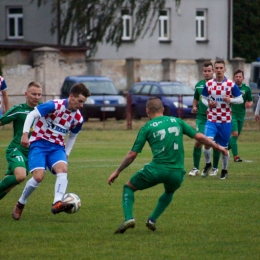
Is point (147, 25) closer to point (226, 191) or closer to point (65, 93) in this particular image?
point (65, 93)

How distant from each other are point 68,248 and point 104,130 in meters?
20.7

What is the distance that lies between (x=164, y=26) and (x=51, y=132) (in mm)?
42612

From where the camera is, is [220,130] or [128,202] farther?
[220,130]

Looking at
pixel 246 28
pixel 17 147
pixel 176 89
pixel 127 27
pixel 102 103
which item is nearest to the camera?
pixel 17 147

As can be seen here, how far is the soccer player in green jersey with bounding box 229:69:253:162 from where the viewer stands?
53.3ft

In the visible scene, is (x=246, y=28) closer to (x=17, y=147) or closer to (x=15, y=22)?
(x=15, y=22)

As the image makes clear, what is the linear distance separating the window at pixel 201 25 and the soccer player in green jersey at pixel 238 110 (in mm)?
34992

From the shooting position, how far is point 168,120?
8.07 metres

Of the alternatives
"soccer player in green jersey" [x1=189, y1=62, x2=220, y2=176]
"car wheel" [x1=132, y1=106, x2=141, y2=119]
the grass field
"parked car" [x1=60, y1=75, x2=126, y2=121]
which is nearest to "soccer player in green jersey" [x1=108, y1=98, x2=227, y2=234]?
the grass field

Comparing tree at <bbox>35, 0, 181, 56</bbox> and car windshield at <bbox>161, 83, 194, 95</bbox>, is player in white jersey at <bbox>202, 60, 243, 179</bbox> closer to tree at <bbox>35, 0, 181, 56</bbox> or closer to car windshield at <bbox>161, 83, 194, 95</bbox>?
car windshield at <bbox>161, 83, 194, 95</bbox>

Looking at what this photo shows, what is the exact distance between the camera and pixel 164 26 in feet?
167

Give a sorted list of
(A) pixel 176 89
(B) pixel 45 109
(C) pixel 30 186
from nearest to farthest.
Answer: (B) pixel 45 109, (C) pixel 30 186, (A) pixel 176 89

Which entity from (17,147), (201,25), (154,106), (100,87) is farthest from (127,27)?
(154,106)

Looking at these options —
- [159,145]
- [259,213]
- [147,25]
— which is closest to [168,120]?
[159,145]
